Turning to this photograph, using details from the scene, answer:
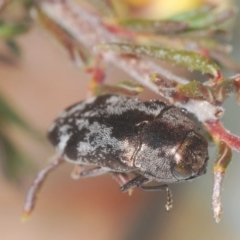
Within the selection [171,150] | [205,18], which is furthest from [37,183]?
[205,18]

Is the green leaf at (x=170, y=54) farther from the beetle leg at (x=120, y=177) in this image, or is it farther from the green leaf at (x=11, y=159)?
the green leaf at (x=11, y=159)

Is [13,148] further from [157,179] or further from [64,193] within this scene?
[64,193]

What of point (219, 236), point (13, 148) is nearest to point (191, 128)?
point (219, 236)

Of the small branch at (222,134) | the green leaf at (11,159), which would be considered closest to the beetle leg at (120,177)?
the small branch at (222,134)

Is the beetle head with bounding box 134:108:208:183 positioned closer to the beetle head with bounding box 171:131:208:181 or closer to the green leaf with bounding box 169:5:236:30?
the beetle head with bounding box 171:131:208:181

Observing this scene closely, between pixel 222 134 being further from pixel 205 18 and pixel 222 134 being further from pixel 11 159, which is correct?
pixel 11 159

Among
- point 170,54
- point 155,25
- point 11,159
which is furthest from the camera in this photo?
point 11,159

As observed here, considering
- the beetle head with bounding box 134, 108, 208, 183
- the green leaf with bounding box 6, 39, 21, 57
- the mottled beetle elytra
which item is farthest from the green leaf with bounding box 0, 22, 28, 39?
the beetle head with bounding box 134, 108, 208, 183
